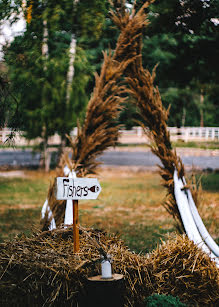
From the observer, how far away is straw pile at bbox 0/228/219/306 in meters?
2.79

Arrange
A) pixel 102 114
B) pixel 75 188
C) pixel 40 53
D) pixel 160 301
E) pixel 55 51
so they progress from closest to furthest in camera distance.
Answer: pixel 160 301 < pixel 75 188 < pixel 40 53 < pixel 55 51 < pixel 102 114

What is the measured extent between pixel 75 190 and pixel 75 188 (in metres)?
0.01

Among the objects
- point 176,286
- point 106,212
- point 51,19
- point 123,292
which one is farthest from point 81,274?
point 106,212

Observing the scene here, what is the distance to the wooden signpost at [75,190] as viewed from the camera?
3.09 metres

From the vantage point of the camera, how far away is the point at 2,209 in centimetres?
962

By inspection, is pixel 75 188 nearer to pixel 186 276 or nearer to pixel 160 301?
pixel 160 301

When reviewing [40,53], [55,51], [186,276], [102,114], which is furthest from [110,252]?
[102,114]

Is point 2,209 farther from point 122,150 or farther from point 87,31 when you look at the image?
point 122,150

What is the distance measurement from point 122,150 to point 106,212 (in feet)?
55.7

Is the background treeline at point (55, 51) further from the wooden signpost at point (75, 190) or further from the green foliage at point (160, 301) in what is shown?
the green foliage at point (160, 301)

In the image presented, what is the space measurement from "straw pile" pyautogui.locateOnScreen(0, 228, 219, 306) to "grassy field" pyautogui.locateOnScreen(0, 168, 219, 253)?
5.96 feet

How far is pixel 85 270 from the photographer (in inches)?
113

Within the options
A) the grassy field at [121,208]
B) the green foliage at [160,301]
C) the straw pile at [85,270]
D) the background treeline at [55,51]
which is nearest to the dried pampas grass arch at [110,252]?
the straw pile at [85,270]

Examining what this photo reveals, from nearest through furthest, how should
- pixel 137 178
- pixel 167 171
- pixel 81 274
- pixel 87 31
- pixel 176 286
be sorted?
pixel 81 274 → pixel 87 31 → pixel 176 286 → pixel 167 171 → pixel 137 178
